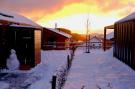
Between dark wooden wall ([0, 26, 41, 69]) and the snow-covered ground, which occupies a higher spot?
dark wooden wall ([0, 26, 41, 69])

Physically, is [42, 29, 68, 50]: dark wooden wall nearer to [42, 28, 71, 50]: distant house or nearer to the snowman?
[42, 28, 71, 50]: distant house

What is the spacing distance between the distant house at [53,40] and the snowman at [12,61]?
74.7ft

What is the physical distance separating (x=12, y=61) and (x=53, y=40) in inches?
1010

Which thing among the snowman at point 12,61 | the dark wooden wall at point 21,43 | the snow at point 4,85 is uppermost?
the dark wooden wall at point 21,43

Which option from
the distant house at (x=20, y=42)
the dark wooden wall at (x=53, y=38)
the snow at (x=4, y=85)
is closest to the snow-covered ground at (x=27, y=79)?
the snow at (x=4, y=85)

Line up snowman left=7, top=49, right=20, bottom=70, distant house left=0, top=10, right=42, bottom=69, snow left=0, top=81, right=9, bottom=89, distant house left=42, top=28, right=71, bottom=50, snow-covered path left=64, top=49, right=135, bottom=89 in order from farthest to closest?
distant house left=42, top=28, right=71, bottom=50
distant house left=0, top=10, right=42, bottom=69
snowman left=7, top=49, right=20, bottom=70
snow-covered path left=64, top=49, right=135, bottom=89
snow left=0, top=81, right=9, bottom=89

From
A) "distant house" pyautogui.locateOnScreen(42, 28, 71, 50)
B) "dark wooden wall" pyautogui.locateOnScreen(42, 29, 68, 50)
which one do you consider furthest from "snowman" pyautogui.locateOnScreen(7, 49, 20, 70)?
"dark wooden wall" pyautogui.locateOnScreen(42, 29, 68, 50)

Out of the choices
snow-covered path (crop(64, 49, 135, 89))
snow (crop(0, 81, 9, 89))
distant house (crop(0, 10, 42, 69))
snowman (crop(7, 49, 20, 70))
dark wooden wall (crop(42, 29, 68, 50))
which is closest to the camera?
snow (crop(0, 81, 9, 89))

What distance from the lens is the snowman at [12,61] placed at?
20.8 metres

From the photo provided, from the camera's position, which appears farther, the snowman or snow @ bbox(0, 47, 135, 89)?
the snowman

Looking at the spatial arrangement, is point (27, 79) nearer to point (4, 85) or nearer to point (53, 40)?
point (4, 85)

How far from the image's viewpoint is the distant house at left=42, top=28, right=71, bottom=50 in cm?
4467

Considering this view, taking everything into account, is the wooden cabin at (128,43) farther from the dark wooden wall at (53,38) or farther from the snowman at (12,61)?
the dark wooden wall at (53,38)

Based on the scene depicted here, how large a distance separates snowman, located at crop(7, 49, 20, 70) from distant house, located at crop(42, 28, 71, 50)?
2277cm
